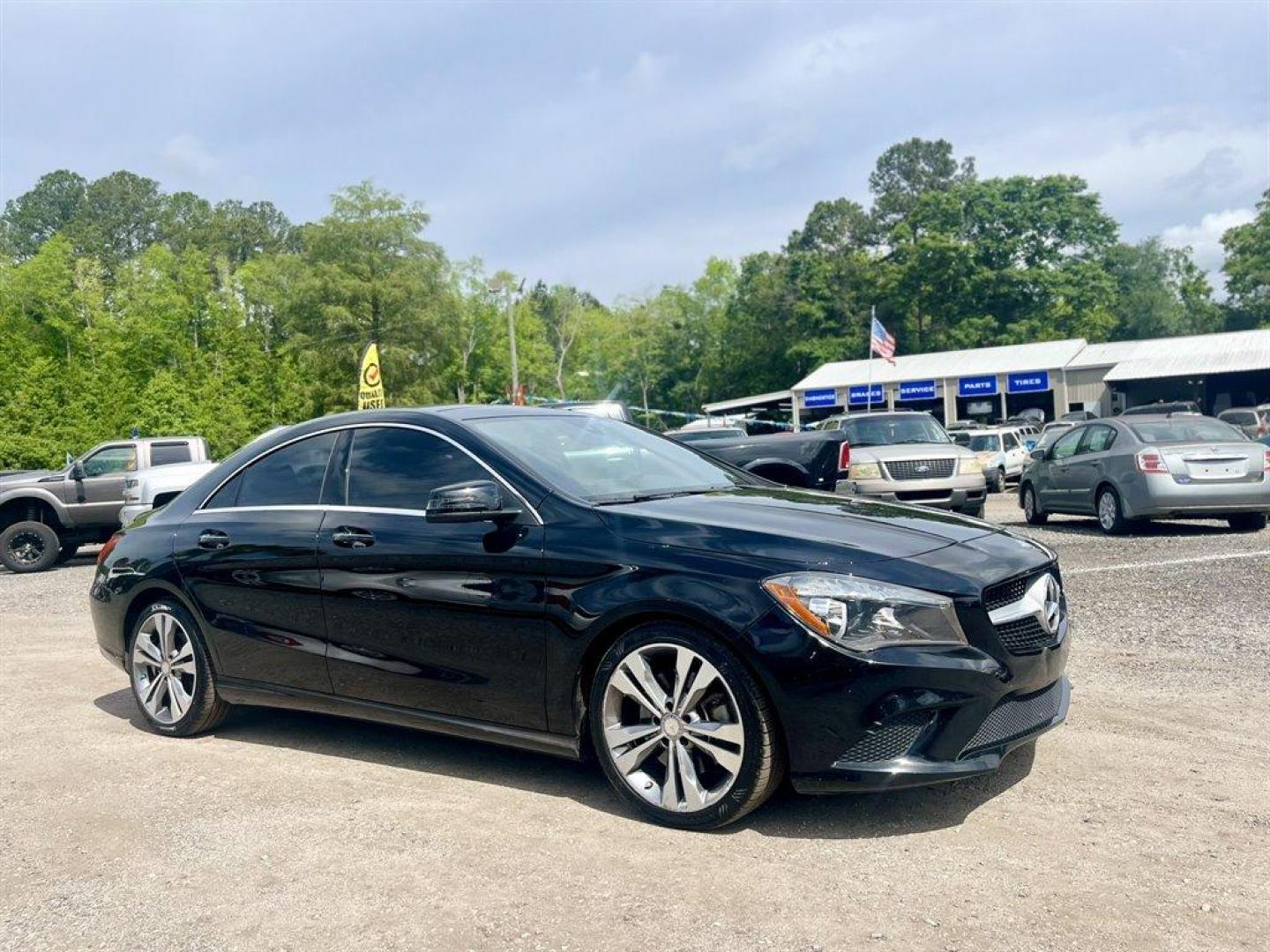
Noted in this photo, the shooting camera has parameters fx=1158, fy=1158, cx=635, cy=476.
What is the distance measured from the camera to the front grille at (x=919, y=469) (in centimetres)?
1453

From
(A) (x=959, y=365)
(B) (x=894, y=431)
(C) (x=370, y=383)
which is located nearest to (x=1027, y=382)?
(A) (x=959, y=365)

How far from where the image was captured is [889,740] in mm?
3883

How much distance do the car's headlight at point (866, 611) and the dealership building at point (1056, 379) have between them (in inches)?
1810

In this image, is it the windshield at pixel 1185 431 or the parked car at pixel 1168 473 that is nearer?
the parked car at pixel 1168 473

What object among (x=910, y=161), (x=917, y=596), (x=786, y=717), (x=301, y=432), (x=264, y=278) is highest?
(x=910, y=161)

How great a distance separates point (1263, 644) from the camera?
7125 mm

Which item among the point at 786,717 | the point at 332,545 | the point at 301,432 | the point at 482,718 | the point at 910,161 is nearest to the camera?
the point at 786,717

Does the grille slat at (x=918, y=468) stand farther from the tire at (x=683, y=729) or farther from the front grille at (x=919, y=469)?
the tire at (x=683, y=729)

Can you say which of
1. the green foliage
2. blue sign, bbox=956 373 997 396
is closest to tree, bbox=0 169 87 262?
the green foliage

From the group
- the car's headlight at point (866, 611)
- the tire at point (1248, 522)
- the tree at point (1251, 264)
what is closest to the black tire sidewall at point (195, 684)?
the car's headlight at point (866, 611)

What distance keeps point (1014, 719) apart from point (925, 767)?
44 cm

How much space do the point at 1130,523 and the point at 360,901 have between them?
12.1 metres

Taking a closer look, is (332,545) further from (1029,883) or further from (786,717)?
(1029,883)

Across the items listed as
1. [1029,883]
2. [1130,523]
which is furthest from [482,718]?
[1130,523]
